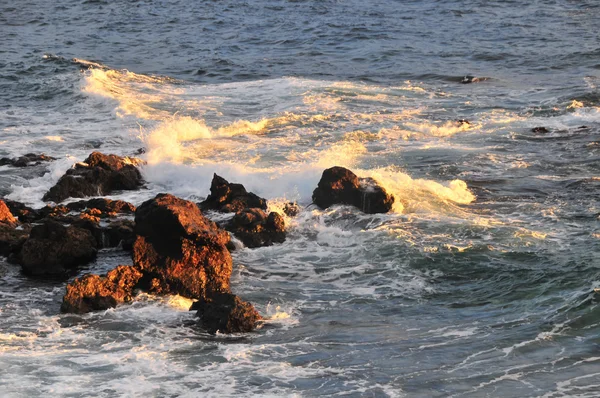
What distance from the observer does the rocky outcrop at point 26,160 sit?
16.7m

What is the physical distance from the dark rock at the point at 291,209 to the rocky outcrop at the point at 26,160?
17.7ft

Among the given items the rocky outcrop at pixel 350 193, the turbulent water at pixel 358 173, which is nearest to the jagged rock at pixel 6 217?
the turbulent water at pixel 358 173

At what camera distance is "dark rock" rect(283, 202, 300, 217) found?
45.6ft

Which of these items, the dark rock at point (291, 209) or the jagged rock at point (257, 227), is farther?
the dark rock at point (291, 209)

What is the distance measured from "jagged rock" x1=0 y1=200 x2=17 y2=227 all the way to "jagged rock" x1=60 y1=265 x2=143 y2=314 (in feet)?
9.09

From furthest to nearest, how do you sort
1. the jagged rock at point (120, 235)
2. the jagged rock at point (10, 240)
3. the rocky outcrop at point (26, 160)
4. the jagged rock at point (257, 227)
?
the rocky outcrop at point (26, 160)
the jagged rock at point (257, 227)
the jagged rock at point (120, 235)
the jagged rock at point (10, 240)

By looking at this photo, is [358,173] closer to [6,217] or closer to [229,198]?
[229,198]

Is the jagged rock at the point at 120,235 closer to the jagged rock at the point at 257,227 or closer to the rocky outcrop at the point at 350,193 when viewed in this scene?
the jagged rock at the point at 257,227

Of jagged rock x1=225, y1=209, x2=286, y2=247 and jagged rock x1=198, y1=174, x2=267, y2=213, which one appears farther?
jagged rock x1=198, y1=174, x2=267, y2=213

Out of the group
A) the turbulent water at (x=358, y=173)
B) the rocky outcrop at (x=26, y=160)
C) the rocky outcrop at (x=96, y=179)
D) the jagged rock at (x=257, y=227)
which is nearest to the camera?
the turbulent water at (x=358, y=173)

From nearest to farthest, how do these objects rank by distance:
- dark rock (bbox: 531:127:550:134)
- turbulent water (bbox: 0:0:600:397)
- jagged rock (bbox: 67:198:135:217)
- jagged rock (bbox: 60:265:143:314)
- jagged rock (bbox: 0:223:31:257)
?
1. turbulent water (bbox: 0:0:600:397)
2. jagged rock (bbox: 60:265:143:314)
3. jagged rock (bbox: 0:223:31:257)
4. jagged rock (bbox: 67:198:135:217)
5. dark rock (bbox: 531:127:550:134)

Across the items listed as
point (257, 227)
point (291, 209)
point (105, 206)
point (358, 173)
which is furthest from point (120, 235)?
point (358, 173)

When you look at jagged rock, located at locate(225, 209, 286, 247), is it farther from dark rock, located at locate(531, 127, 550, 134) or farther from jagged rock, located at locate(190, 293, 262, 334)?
dark rock, located at locate(531, 127, 550, 134)

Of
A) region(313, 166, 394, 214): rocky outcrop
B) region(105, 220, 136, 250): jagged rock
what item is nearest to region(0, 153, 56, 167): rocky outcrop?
region(105, 220, 136, 250): jagged rock
